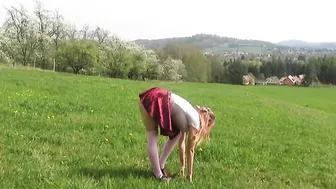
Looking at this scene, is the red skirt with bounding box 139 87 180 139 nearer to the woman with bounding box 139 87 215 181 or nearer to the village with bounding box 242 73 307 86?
the woman with bounding box 139 87 215 181

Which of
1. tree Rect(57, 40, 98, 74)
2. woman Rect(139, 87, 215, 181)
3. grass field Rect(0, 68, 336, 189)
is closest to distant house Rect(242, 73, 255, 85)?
tree Rect(57, 40, 98, 74)

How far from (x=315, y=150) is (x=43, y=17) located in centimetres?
6088

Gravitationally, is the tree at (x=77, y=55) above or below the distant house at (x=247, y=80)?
above

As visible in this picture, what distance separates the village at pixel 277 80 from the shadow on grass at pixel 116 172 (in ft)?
371

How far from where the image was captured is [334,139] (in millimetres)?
13344

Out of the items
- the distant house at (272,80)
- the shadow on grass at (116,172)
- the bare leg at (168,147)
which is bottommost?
the distant house at (272,80)

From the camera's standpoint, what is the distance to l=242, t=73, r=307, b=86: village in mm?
121213

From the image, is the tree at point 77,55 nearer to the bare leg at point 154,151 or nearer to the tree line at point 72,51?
the tree line at point 72,51

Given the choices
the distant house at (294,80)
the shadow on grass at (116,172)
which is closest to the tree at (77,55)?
the shadow on grass at (116,172)

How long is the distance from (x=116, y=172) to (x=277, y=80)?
136 meters

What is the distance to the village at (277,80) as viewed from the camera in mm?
121213

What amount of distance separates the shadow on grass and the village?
113223 mm

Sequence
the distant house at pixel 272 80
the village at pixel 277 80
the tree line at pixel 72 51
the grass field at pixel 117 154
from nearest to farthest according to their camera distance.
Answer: the grass field at pixel 117 154 < the tree line at pixel 72 51 < the village at pixel 277 80 < the distant house at pixel 272 80

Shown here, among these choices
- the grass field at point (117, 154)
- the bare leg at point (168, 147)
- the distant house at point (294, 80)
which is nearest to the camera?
the grass field at point (117, 154)
